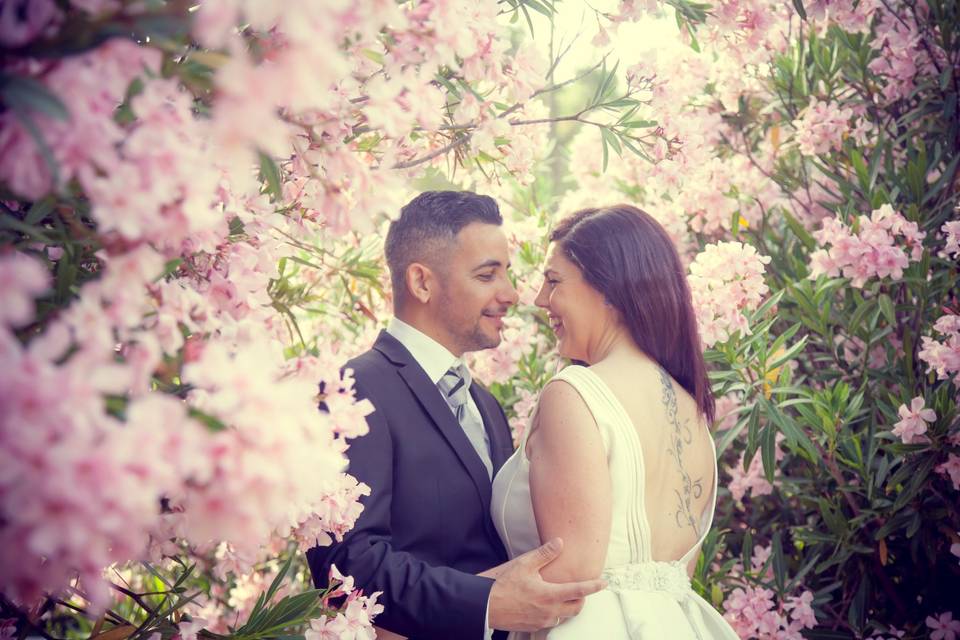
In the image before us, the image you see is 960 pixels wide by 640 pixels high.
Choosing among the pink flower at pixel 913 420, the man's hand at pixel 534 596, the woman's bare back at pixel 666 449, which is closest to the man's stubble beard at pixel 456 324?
the woman's bare back at pixel 666 449

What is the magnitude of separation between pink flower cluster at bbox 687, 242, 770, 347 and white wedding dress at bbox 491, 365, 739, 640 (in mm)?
572

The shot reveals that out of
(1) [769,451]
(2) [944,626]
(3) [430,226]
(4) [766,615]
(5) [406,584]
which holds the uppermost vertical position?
(3) [430,226]

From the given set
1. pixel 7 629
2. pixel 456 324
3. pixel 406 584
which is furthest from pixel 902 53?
pixel 7 629

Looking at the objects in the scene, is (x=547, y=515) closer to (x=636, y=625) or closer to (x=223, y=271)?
(x=636, y=625)

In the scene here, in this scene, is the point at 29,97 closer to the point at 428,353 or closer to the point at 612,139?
the point at 612,139

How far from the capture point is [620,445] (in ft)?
6.31

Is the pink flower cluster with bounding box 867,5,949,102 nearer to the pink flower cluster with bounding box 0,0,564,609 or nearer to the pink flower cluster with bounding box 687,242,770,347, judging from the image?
the pink flower cluster with bounding box 687,242,770,347

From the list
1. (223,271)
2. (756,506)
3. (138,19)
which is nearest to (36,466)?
(138,19)

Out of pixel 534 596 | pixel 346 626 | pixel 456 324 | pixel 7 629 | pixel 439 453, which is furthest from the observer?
pixel 456 324

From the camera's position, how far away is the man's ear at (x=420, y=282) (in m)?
2.57

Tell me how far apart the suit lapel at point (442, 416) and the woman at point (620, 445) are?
0.18ft

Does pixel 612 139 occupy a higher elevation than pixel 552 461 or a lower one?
higher

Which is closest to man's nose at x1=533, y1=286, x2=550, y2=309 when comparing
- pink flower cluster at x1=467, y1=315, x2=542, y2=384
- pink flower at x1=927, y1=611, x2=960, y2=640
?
pink flower cluster at x1=467, y1=315, x2=542, y2=384

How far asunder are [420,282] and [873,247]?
1.56 metres
